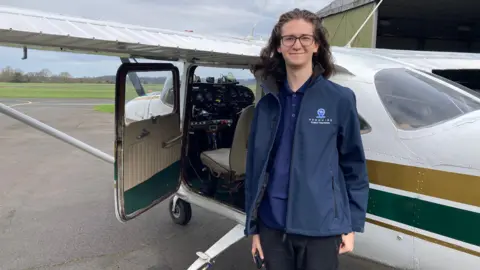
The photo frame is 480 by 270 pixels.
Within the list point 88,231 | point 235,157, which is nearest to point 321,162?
point 235,157

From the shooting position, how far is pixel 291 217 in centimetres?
180

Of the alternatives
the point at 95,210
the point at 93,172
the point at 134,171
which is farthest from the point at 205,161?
the point at 93,172

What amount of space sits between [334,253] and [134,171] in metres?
2.12

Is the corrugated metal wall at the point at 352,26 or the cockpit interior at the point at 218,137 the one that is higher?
the corrugated metal wall at the point at 352,26

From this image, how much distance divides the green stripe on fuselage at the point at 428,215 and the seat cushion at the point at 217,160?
1873 mm

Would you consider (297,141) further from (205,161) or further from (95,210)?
(95,210)

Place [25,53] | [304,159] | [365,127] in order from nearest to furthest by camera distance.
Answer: [304,159] → [365,127] → [25,53]

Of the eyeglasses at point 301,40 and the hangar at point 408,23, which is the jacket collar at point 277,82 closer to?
the eyeglasses at point 301,40

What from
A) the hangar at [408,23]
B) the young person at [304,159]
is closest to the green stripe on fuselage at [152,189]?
the young person at [304,159]

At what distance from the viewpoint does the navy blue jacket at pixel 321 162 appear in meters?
1.79

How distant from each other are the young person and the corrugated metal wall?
10.7 metres

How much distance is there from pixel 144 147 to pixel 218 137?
1418 millimetres

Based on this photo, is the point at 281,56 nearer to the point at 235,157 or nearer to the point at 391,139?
the point at 391,139

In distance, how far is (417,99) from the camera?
2.51 m
